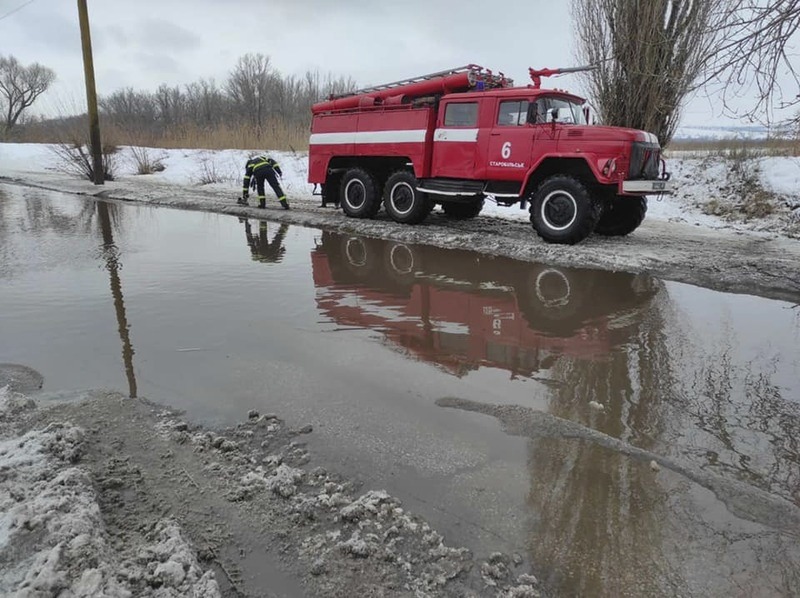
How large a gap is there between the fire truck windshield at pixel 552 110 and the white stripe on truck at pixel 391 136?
1061 mm

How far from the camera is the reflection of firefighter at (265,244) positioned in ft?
26.0

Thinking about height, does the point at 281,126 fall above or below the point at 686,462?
above

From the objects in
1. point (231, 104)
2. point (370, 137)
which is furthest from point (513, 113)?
point (231, 104)

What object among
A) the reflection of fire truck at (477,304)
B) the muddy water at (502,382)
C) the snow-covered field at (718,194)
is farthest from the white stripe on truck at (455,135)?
the snow-covered field at (718,194)

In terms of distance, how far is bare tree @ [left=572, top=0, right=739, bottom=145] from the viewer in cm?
1245

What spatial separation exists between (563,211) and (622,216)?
172 centimetres

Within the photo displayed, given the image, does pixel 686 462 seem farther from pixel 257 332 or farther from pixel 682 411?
pixel 257 332

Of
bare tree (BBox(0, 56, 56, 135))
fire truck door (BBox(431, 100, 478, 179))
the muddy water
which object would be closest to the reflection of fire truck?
the muddy water

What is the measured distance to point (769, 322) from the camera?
538 centimetres

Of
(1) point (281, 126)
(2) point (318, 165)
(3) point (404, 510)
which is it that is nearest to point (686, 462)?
(3) point (404, 510)

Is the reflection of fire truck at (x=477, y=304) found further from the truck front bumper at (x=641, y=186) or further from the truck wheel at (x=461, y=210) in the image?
the truck wheel at (x=461, y=210)

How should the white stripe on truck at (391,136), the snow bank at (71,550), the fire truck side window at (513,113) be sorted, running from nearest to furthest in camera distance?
1. the snow bank at (71,550)
2. the fire truck side window at (513,113)
3. the white stripe on truck at (391,136)

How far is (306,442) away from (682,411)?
2.40 metres

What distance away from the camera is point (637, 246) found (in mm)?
8734
